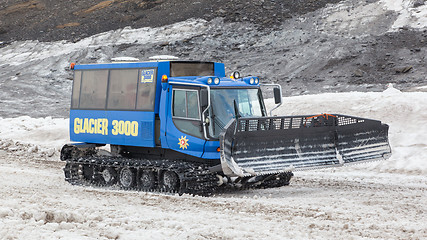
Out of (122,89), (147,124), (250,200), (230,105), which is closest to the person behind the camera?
(250,200)

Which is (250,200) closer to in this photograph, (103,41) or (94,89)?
(94,89)

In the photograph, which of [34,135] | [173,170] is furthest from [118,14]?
[173,170]

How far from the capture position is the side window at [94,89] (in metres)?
13.5

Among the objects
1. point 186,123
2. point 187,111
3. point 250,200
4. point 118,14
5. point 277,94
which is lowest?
point 250,200

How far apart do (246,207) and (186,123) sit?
106 inches

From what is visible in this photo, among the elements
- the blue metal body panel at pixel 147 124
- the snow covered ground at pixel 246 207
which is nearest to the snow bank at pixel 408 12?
the snow covered ground at pixel 246 207

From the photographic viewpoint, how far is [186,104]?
1205 centimetres

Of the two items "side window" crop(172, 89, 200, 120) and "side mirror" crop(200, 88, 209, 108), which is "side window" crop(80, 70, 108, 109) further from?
"side mirror" crop(200, 88, 209, 108)

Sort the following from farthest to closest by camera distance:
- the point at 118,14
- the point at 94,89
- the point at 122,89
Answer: the point at 118,14 → the point at 94,89 → the point at 122,89

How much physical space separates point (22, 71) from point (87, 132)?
35.5m

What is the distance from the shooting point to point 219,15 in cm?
4812

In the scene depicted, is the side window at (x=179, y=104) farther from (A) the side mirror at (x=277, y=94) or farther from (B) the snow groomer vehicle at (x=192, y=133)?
(A) the side mirror at (x=277, y=94)

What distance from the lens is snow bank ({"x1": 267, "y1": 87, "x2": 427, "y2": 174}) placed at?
1555 centimetres

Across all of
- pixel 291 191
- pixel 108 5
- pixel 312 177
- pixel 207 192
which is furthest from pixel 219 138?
pixel 108 5
